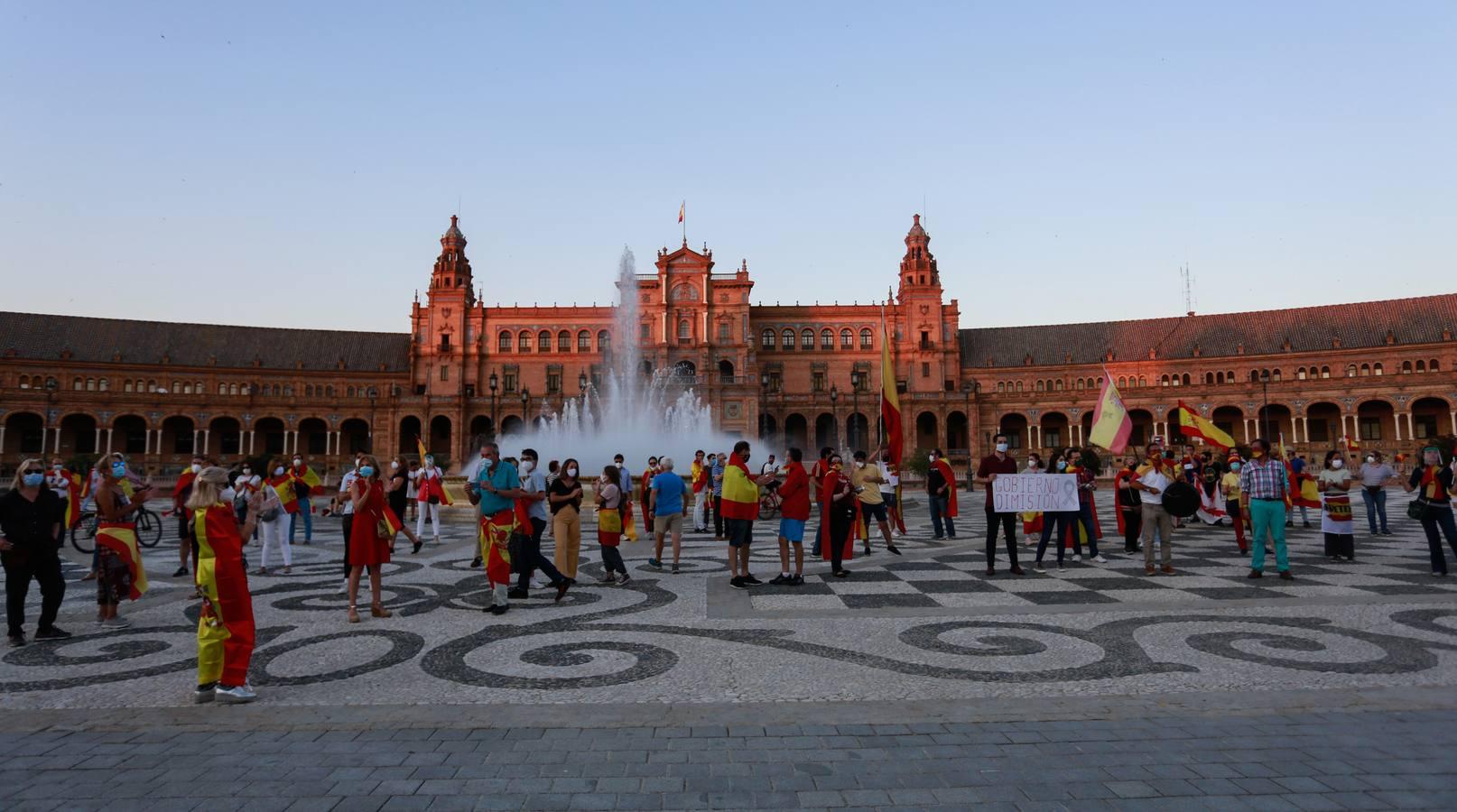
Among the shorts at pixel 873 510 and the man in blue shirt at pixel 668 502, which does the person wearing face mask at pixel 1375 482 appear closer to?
the shorts at pixel 873 510

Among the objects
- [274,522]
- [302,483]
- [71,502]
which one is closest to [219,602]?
[274,522]

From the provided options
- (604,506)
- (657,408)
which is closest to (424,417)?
(657,408)

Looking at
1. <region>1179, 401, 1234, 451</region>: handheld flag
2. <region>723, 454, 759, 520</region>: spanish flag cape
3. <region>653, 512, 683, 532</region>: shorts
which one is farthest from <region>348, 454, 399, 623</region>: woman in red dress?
<region>1179, 401, 1234, 451</region>: handheld flag

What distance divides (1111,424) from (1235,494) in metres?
2.61

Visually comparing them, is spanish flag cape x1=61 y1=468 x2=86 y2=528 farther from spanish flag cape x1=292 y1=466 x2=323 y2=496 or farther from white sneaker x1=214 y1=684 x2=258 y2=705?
white sneaker x1=214 y1=684 x2=258 y2=705

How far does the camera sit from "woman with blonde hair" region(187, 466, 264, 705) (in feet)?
17.6

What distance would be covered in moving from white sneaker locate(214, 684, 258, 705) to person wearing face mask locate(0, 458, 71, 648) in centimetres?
347

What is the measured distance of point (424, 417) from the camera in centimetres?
7050

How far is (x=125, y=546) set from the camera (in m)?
8.10

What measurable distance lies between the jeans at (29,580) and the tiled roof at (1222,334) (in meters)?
77.1

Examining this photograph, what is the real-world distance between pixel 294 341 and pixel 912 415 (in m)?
61.7

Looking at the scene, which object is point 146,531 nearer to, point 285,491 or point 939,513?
point 285,491

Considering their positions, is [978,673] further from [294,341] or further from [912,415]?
[294,341]

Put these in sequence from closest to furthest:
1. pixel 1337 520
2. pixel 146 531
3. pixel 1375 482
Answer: pixel 1337 520
pixel 1375 482
pixel 146 531
